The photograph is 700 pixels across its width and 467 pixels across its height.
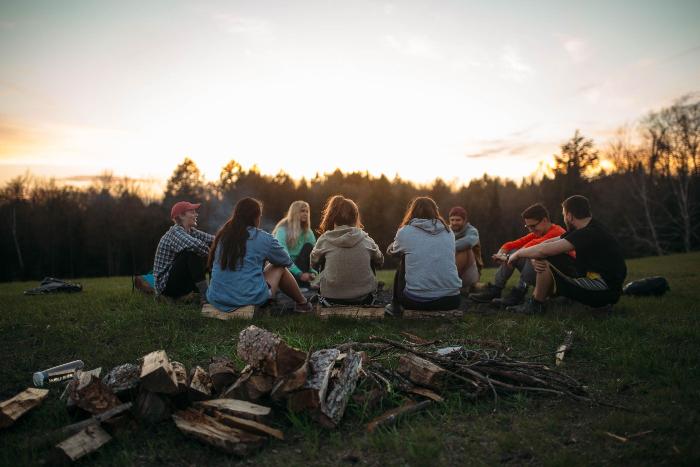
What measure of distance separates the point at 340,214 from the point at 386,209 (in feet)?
122

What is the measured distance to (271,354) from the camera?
2938 mm

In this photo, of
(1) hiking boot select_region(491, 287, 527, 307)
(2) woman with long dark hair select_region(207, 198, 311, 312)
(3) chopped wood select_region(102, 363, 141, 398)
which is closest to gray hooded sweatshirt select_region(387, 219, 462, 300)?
(1) hiking boot select_region(491, 287, 527, 307)

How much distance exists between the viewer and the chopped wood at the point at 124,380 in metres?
3.06

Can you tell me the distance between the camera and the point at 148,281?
804 centimetres

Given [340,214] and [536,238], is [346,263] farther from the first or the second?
[536,238]

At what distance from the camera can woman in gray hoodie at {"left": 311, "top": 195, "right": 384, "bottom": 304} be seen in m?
5.84

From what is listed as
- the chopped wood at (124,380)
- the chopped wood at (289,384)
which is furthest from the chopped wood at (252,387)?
the chopped wood at (124,380)

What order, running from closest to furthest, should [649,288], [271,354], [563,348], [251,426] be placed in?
[251,426] → [271,354] → [563,348] → [649,288]

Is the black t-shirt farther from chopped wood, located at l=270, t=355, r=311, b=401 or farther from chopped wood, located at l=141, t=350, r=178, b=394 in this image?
chopped wood, located at l=141, t=350, r=178, b=394

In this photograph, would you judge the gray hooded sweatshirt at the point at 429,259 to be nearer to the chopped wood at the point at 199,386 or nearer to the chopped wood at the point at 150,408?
the chopped wood at the point at 199,386

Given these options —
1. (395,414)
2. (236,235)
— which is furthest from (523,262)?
(395,414)

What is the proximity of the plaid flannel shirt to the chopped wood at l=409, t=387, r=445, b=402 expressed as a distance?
4.45 m

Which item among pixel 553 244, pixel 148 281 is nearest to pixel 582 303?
pixel 553 244

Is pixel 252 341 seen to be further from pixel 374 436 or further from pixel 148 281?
pixel 148 281
